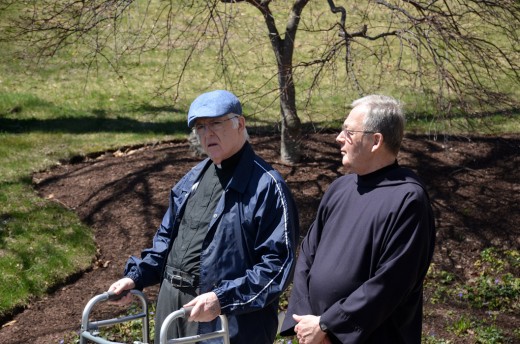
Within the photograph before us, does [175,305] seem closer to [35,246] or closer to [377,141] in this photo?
[377,141]

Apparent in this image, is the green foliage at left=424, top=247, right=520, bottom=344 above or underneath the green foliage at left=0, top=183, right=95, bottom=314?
underneath

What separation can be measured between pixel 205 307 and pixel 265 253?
14.4 inches

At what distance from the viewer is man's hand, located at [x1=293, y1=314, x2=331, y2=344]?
3.28 m

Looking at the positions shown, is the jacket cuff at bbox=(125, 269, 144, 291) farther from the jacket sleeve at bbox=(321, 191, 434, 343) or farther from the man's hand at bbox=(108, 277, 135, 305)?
the jacket sleeve at bbox=(321, 191, 434, 343)

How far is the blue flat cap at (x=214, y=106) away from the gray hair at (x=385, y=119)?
583 mm

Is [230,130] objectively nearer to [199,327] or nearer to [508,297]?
[199,327]

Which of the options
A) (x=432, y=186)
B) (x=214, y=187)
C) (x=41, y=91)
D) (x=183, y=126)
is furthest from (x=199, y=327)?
Answer: (x=41, y=91)

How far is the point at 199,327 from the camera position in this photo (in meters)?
3.68

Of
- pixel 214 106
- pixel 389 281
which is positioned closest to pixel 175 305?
pixel 214 106

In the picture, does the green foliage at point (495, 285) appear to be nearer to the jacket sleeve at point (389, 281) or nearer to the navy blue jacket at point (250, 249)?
the navy blue jacket at point (250, 249)

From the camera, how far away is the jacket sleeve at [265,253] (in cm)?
343

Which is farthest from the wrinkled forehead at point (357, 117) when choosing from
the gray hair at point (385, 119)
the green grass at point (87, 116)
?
the green grass at point (87, 116)

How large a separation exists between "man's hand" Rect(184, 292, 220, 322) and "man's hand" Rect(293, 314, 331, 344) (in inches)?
13.7

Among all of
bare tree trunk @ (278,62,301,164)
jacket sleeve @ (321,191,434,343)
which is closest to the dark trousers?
jacket sleeve @ (321,191,434,343)
